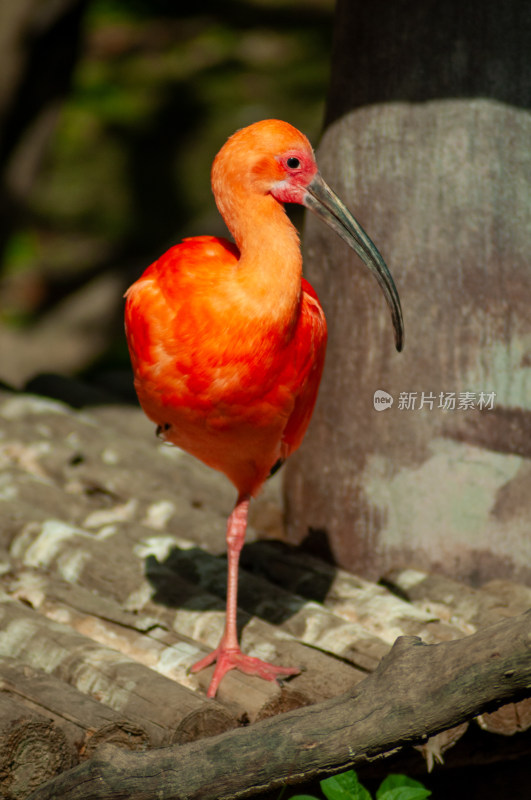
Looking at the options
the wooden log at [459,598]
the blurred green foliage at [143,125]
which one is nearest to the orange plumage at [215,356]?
the wooden log at [459,598]

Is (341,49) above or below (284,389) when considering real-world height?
above

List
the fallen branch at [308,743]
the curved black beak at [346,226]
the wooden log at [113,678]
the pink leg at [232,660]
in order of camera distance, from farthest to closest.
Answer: the pink leg at [232,660] < the curved black beak at [346,226] < the wooden log at [113,678] < the fallen branch at [308,743]

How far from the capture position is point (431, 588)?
4.61 metres

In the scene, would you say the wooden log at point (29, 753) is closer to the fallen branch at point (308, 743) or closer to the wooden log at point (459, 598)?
the fallen branch at point (308, 743)

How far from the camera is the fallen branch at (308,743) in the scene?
9.74ft

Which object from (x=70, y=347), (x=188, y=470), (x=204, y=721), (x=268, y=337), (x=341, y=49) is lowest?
(x=70, y=347)

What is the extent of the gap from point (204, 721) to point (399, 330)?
177 centimetres

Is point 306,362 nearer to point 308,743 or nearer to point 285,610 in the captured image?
point 285,610

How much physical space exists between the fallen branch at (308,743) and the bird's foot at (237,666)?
701 mm

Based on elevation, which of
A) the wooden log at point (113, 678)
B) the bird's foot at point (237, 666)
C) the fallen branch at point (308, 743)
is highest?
the fallen branch at point (308, 743)

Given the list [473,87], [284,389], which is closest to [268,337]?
[284,389]

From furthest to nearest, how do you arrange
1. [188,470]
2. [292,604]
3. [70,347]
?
[70,347] < [188,470] < [292,604]

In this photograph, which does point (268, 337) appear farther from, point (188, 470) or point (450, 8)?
point (188, 470)

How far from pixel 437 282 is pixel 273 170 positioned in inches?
53.7
